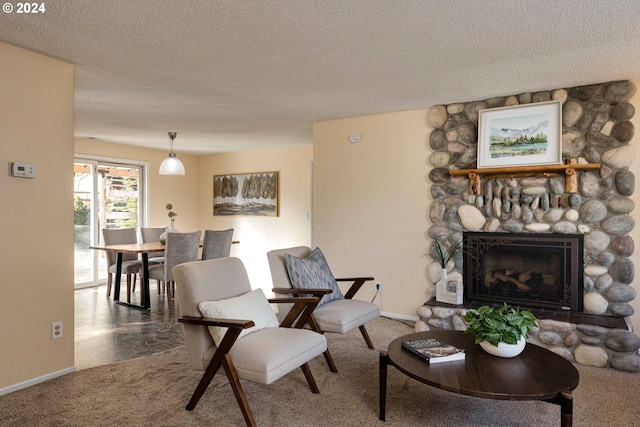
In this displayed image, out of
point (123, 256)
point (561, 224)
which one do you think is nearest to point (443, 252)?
point (561, 224)

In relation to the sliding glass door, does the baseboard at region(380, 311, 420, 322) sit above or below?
below

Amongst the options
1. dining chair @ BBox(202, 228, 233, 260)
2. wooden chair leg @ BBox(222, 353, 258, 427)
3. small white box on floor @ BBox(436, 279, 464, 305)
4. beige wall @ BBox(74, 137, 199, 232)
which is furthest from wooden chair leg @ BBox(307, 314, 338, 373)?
beige wall @ BBox(74, 137, 199, 232)

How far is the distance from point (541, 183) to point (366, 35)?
2.25 m

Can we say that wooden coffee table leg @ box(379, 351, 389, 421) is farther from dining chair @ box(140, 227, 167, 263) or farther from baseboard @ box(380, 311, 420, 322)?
dining chair @ box(140, 227, 167, 263)

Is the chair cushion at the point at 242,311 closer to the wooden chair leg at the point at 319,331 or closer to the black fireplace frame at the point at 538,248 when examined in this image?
the wooden chair leg at the point at 319,331

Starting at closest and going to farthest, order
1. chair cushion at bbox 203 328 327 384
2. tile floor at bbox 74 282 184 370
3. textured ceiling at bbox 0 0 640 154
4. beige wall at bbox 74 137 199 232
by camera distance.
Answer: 1. chair cushion at bbox 203 328 327 384
2. textured ceiling at bbox 0 0 640 154
3. tile floor at bbox 74 282 184 370
4. beige wall at bbox 74 137 199 232

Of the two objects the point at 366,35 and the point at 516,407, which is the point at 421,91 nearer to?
the point at 366,35

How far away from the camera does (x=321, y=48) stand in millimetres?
2688

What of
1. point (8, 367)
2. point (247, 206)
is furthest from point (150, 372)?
point (247, 206)

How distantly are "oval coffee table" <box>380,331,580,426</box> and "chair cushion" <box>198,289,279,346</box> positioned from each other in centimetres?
77

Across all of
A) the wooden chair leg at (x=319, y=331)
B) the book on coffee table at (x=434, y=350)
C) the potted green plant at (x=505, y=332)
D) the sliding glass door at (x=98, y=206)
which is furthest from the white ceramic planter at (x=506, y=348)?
the sliding glass door at (x=98, y=206)

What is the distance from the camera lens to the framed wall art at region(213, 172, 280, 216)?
22.5 ft

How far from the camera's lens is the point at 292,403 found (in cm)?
248

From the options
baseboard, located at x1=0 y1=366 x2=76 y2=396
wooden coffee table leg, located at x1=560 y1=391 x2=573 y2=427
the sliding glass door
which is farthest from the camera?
the sliding glass door
